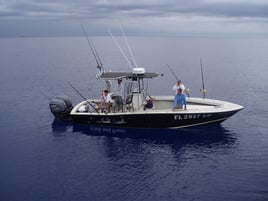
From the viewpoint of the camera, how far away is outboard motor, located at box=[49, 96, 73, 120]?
1131 inches

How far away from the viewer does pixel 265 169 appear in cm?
1895

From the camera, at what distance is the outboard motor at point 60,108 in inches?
1131

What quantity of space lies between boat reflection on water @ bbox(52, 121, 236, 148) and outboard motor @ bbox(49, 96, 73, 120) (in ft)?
4.24

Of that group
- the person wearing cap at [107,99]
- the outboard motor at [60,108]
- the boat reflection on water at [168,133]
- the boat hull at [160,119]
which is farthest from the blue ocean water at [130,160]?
the person wearing cap at [107,99]

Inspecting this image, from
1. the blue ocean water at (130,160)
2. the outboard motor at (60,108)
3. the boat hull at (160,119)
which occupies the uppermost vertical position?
the outboard motor at (60,108)

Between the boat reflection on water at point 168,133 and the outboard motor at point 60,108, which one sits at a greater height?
the outboard motor at point 60,108

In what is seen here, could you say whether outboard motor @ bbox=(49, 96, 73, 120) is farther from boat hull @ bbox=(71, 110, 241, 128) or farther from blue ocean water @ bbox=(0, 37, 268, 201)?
boat hull @ bbox=(71, 110, 241, 128)

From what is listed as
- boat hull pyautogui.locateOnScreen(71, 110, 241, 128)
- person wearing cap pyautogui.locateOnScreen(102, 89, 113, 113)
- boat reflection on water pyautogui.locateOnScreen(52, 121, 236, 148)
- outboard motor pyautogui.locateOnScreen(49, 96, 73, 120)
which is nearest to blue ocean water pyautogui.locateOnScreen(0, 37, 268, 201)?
boat reflection on water pyautogui.locateOnScreen(52, 121, 236, 148)


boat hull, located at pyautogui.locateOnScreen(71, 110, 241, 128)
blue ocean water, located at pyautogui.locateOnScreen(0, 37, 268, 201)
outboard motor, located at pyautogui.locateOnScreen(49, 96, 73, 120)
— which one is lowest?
blue ocean water, located at pyautogui.locateOnScreen(0, 37, 268, 201)

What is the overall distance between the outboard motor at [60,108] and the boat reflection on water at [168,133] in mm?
1294

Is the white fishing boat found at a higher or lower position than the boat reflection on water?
higher

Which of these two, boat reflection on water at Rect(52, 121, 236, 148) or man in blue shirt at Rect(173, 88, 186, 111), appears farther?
man in blue shirt at Rect(173, 88, 186, 111)

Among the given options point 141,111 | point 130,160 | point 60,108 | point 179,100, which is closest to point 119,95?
point 141,111

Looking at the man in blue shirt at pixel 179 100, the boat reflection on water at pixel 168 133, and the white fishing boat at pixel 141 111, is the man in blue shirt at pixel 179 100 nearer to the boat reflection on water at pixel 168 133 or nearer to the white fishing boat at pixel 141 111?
the white fishing boat at pixel 141 111
